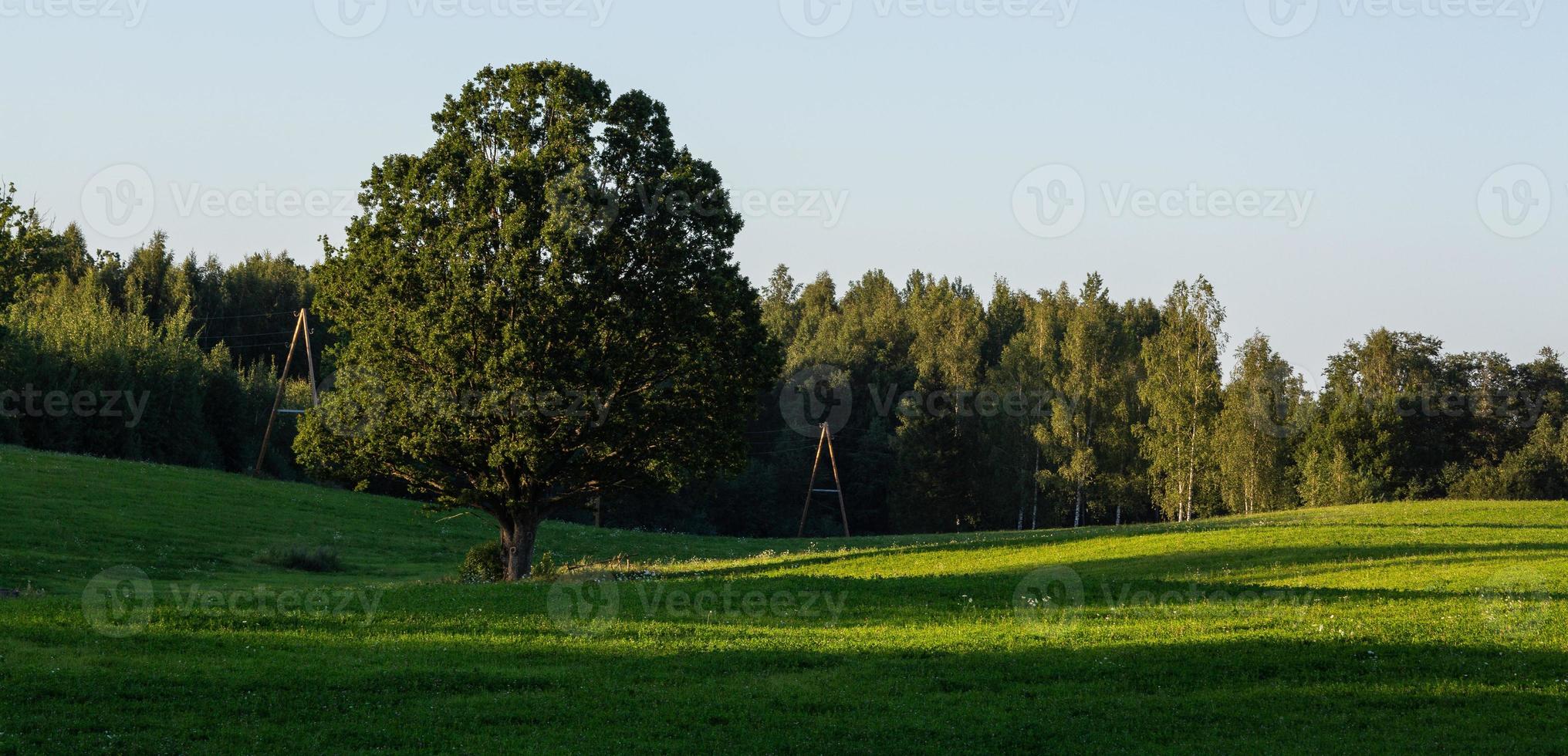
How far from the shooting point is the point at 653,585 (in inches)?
1145

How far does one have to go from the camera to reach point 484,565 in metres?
38.3

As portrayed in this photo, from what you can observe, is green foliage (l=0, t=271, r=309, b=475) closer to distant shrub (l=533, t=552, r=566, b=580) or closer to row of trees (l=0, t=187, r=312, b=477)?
row of trees (l=0, t=187, r=312, b=477)

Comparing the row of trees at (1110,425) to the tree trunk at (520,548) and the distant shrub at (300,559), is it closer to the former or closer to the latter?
the distant shrub at (300,559)

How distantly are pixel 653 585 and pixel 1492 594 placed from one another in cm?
1801

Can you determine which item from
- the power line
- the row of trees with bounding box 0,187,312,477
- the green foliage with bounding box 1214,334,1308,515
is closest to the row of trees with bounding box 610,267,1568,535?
the green foliage with bounding box 1214,334,1308,515

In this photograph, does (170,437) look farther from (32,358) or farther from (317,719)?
(317,719)

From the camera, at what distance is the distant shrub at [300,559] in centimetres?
4359

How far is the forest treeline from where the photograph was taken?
76125mm

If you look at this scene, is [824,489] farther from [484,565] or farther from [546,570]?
[546,570]

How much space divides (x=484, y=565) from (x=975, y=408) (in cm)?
7038

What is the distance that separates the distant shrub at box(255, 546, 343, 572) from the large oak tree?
7797 millimetres

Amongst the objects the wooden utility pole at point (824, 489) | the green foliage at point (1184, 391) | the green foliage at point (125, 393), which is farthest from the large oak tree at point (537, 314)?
the green foliage at point (1184, 391)

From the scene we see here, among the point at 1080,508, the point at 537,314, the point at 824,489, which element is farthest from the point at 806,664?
the point at 1080,508

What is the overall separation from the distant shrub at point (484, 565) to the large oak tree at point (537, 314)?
87 centimetres
